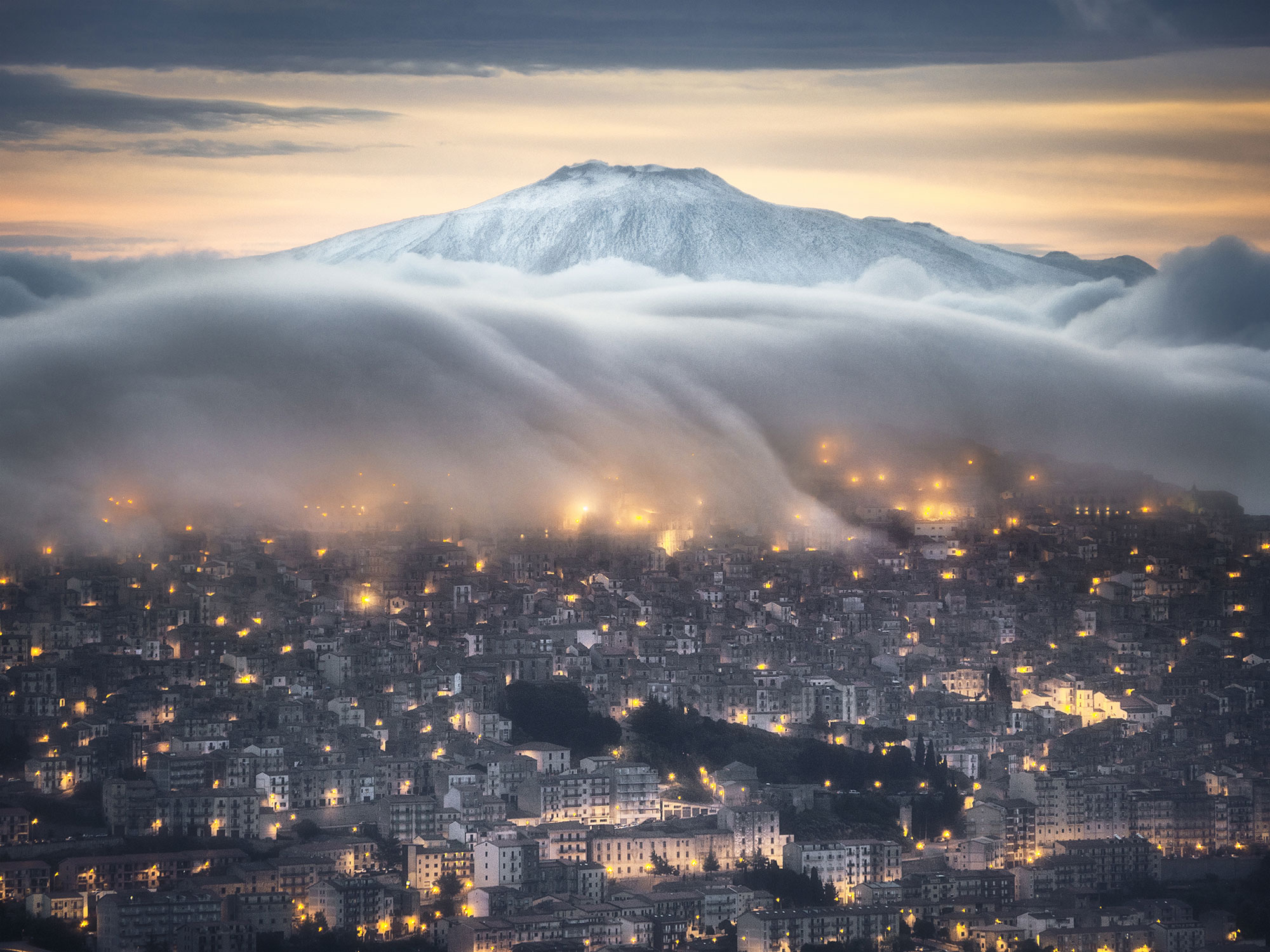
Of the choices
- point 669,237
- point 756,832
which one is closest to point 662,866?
point 756,832

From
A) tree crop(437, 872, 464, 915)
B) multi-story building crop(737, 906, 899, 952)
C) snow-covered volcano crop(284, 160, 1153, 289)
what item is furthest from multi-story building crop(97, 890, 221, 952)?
snow-covered volcano crop(284, 160, 1153, 289)

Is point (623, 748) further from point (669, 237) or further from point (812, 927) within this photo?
point (669, 237)

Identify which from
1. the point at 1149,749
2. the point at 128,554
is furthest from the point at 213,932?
the point at 128,554

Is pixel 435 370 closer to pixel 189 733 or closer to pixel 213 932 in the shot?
pixel 189 733

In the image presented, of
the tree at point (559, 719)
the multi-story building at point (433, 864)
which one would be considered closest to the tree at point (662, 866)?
the multi-story building at point (433, 864)

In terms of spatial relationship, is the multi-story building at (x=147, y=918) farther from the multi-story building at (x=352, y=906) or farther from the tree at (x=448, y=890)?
the tree at (x=448, y=890)

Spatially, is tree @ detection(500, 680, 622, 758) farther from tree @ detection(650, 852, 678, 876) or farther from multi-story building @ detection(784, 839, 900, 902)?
multi-story building @ detection(784, 839, 900, 902)
